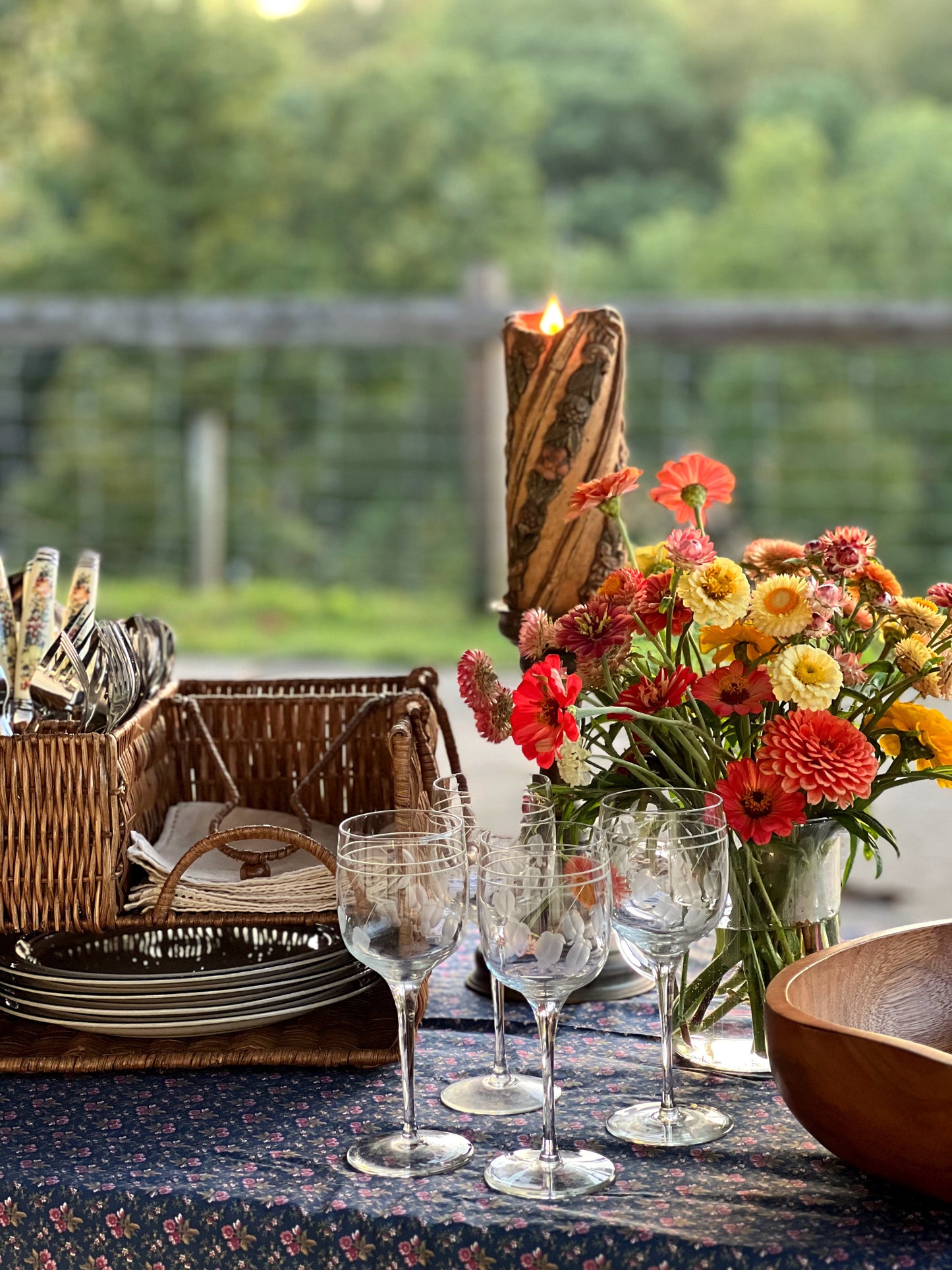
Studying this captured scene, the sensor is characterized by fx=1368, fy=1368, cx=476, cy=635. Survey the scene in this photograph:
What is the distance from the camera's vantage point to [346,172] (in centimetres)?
1059

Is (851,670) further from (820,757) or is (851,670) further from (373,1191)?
(373,1191)

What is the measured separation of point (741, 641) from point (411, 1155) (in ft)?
1.09

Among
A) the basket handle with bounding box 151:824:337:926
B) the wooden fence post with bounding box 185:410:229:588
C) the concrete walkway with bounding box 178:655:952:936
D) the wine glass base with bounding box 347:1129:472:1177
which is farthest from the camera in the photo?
the wooden fence post with bounding box 185:410:229:588

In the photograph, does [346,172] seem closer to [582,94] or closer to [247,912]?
[582,94]

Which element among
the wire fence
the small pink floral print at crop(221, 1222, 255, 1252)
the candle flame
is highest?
the wire fence

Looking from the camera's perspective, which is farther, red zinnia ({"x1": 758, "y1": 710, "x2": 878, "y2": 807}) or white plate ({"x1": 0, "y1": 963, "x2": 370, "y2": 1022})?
white plate ({"x1": 0, "y1": 963, "x2": 370, "y2": 1022})

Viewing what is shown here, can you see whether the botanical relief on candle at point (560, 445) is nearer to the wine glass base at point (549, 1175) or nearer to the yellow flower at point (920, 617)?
the yellow flower at point (920, 617)

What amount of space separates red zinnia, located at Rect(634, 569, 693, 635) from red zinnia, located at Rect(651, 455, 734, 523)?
0.06m

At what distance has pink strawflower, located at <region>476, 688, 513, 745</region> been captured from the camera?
29.6 inches

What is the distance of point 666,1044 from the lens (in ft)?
2.50

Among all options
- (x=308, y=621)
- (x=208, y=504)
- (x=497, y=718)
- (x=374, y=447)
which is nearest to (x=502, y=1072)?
(x=497, y=718)

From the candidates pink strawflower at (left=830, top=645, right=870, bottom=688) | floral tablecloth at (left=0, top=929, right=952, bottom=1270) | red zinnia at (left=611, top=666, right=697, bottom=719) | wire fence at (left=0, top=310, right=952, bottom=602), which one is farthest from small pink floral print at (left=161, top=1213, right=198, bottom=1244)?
wire fence at (left=0, top=310, right=952, bottom=602)

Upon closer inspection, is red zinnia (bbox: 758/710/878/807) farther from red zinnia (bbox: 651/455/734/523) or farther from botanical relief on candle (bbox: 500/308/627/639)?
botanical relief on candle (bbox: 500/308/627/639)

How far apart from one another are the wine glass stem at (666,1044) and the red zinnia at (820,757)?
12cm
